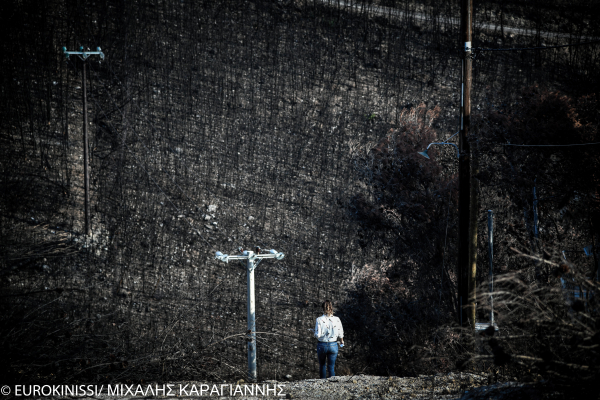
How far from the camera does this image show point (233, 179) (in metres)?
12.4

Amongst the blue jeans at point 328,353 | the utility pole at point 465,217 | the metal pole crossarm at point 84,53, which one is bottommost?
the blue jeans at point 328,353

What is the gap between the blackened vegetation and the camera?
11352 mm

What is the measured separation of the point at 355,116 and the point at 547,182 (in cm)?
522

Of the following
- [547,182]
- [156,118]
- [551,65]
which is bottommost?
[547,182]

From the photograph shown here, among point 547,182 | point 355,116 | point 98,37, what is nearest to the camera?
point 547,182

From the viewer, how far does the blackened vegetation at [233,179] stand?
447 inches

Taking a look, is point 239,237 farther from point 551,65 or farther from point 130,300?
point 551,65

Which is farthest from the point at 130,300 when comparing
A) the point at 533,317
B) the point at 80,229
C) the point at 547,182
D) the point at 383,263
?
the point at 547,182

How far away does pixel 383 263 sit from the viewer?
12.3m

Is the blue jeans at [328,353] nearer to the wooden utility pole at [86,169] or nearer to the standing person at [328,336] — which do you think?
the standing person at [328,336]

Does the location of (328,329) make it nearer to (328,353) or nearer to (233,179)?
(328,353)

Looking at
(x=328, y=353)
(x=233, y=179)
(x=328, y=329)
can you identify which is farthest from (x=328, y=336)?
(x=233, y=179)

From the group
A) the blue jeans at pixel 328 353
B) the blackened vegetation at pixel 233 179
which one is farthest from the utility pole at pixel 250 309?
the blackened vegetation at pixel 233 179

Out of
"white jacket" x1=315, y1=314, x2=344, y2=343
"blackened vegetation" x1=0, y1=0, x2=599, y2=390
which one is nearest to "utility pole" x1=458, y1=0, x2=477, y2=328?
"white jacket" x1=315, y1=314, x2=344, y2=343
